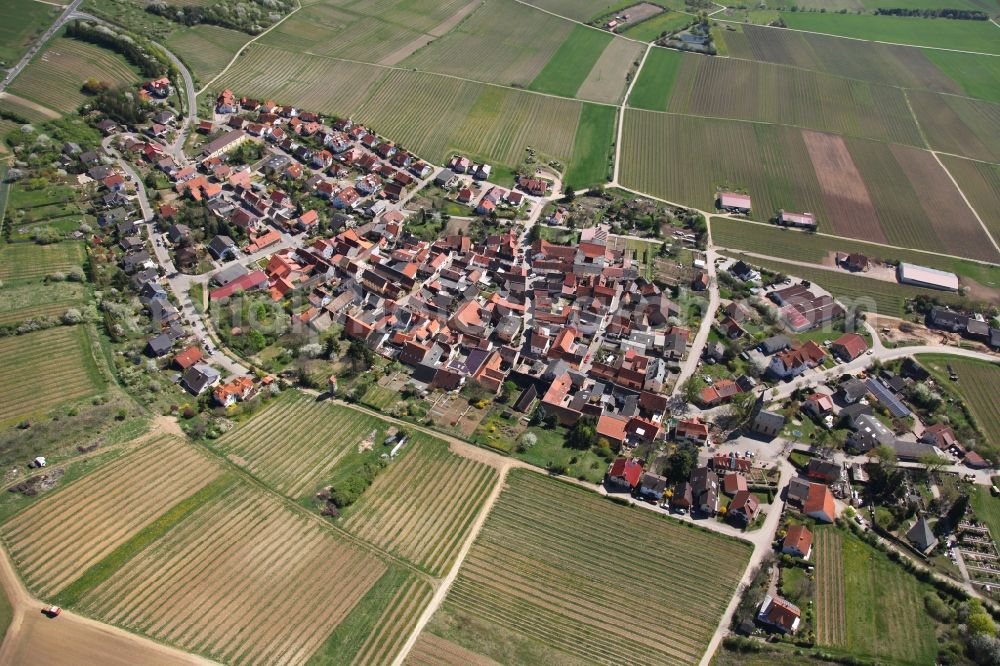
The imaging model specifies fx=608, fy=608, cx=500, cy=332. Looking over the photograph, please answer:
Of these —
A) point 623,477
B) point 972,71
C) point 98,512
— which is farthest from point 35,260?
point 972,71

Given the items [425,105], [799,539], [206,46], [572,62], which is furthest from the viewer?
[572,62]

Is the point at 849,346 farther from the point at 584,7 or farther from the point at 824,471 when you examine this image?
the point at 584,7

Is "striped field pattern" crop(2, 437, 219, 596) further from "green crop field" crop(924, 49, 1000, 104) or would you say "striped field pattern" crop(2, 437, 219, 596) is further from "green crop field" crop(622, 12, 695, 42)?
"green crop field" crop(924, 49, 1000, 104)

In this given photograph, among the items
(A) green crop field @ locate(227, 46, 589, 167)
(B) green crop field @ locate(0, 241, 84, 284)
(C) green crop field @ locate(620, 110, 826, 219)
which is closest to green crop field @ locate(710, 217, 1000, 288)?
(C) green crop field @ locate(620, 110, 826, 219)

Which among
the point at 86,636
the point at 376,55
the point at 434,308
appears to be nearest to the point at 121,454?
the point at 86,636

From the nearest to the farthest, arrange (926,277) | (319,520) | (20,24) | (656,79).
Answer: (319,520) → (926,277) → (20,24) → (656,79)
